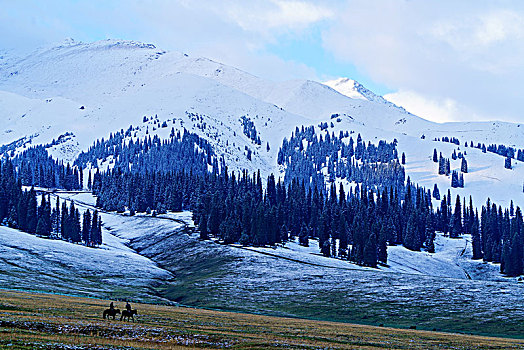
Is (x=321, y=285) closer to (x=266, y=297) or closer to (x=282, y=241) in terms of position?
(x=266, y=297)

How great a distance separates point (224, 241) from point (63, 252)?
49.7 metres

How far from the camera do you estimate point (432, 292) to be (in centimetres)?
11462

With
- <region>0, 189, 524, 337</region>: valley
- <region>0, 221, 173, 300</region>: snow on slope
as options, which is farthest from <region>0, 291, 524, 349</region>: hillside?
<region>0, 221, 173, 300</region>: snow on slope

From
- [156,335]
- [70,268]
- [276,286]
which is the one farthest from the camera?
[70,268]

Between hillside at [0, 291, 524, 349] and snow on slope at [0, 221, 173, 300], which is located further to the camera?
snow on slope at [0, 221, 173, 300]

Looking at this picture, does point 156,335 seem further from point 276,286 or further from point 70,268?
point 70,268

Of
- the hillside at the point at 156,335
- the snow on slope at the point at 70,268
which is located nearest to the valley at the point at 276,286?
the snow on slope at the point at 70,268

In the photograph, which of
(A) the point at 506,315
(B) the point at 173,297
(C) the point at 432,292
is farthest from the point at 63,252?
(A) the point at 506,315

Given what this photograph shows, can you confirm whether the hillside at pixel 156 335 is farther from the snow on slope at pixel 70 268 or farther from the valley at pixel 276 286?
the snow on slope at pixel 70 268

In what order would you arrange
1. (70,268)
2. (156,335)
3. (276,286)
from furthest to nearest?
(70,268) < (276,286) < (156,335)

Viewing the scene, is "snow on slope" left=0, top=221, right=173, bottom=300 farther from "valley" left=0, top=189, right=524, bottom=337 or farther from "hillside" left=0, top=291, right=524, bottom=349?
"hillside" left=0, top=291, right=524, bottom=349

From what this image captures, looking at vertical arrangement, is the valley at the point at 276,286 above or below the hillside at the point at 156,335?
below

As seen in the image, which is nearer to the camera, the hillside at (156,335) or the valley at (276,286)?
the hillside at (156,335)

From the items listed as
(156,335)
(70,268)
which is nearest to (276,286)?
(70,268)
